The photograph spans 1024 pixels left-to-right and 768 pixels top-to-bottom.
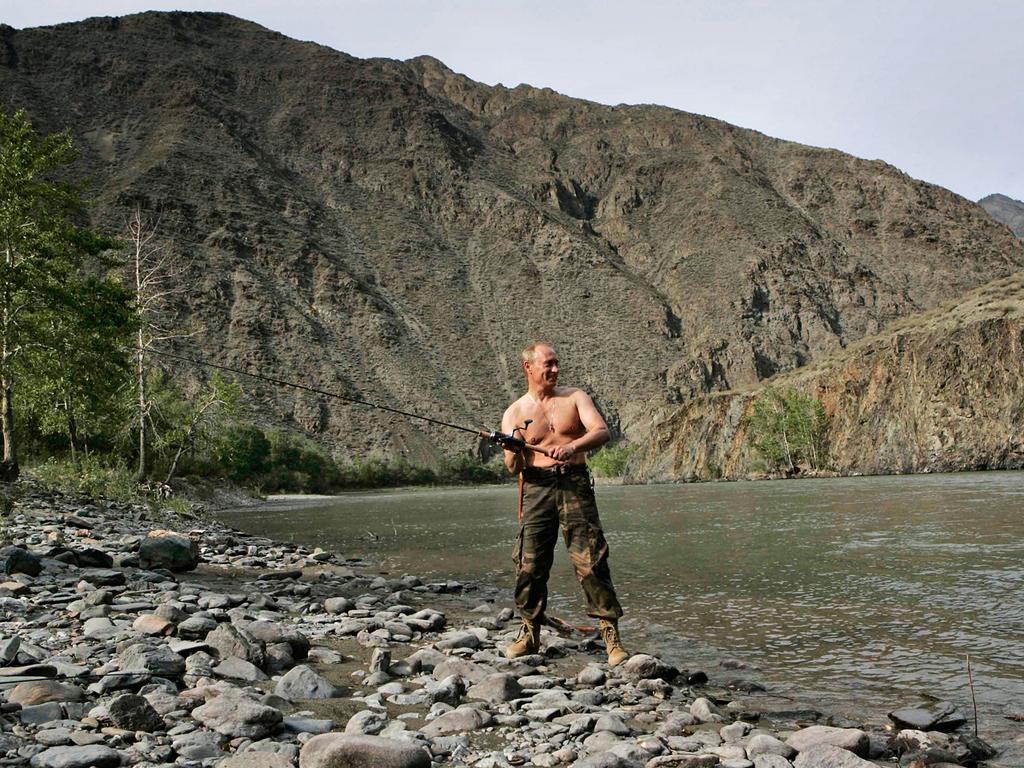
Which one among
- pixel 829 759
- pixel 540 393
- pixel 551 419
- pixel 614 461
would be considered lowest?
pixel 614 461

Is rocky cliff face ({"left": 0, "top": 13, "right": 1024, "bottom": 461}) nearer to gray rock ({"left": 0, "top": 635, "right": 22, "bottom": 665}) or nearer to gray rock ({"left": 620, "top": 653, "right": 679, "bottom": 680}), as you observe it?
gray rock ({"left": 0, "top": 635, "right": 22, "bottom": 665})

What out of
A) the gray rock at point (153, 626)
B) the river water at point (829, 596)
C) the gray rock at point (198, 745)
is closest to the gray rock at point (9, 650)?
the gray rock at point (153, 626)

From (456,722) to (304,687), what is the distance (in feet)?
3.69

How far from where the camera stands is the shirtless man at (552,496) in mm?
5676

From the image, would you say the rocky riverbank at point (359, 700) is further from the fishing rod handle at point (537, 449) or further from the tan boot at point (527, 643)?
the fishing rod handle at point (537, 449)

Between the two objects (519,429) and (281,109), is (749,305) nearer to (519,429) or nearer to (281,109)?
(281,109)

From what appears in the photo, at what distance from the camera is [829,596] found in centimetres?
802

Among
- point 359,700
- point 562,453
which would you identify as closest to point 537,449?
point 562,453

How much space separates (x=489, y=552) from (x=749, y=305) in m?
117

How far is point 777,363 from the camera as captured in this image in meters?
120

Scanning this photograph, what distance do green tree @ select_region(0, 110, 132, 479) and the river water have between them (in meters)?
7.64

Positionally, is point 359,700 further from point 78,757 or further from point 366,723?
point 78,757

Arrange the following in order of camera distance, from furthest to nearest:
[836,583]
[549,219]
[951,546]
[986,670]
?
1. [549,219]
2. [951,546]
3. [836,583]
4. [986,670]

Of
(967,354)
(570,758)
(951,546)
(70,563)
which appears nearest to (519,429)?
(570,758)
